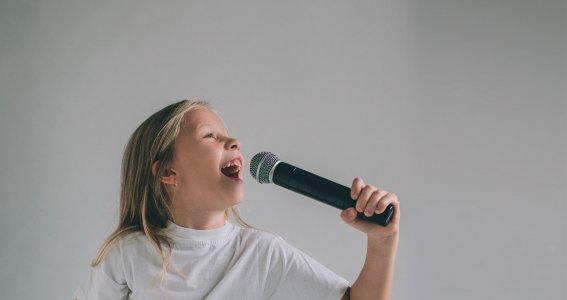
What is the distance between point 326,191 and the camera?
0.84 m

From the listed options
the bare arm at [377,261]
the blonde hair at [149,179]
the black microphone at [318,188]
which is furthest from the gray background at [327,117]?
the black microphone at [318,188]

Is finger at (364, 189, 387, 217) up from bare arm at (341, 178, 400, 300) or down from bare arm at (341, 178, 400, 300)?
up

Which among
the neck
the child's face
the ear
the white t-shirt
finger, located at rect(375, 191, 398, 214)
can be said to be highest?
finger, located at rect(375, 191, 398, 214)

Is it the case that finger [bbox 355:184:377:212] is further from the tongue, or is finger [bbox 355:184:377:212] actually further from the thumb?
the tongue

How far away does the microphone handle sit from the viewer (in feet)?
2.77

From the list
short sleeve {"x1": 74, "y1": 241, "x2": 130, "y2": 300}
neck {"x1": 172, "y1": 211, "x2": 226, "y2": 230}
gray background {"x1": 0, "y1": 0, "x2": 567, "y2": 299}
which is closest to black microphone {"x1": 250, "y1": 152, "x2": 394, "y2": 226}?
neck {"x1": 172, "y1": 211, "x2": 226, "y2": 230}

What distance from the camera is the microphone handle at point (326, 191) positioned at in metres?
0.84

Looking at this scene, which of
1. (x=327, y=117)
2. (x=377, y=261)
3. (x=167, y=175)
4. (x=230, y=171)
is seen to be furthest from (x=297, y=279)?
(x=327, y=117)

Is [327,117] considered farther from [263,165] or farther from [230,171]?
[263,165]

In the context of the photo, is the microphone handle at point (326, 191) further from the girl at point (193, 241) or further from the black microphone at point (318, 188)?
the girl at point (193, 241)

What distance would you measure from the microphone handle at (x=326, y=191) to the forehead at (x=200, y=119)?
13.8 inches

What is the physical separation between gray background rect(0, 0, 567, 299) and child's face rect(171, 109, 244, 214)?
1.14 feet

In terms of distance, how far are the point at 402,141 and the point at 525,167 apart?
357 millimetres

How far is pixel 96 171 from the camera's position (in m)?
1.46
